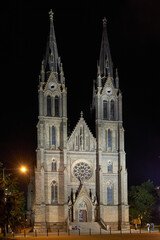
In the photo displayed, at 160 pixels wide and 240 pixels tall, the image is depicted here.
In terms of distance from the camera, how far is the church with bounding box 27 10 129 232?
233ft

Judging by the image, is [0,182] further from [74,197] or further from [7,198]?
[74,197]

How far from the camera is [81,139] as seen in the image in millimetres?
75312

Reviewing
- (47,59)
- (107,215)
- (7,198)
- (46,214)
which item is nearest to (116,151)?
(107,215)

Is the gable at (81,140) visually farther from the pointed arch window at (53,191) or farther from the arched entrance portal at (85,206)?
the arched entrance portal at (85,206)

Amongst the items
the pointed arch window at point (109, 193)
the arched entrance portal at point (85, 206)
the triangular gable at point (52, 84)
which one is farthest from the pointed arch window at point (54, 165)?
the triangular gable at point (52, 84)

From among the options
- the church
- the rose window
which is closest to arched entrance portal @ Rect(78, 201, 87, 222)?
the church

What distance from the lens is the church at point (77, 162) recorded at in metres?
70.9

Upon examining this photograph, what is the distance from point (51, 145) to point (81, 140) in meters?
5.78

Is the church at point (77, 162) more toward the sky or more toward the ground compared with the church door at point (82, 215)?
more toward the sky

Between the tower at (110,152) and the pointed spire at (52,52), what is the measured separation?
342 inches

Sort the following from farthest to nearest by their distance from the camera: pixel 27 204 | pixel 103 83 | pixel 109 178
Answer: pixel 27 204
pixel 103 83
pixel 109 178

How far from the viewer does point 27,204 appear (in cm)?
8675

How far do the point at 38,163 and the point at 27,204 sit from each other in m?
19.1

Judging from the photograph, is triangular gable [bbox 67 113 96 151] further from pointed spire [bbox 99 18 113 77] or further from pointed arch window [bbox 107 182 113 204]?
pointed spire [bbox 99 18 113 77]
